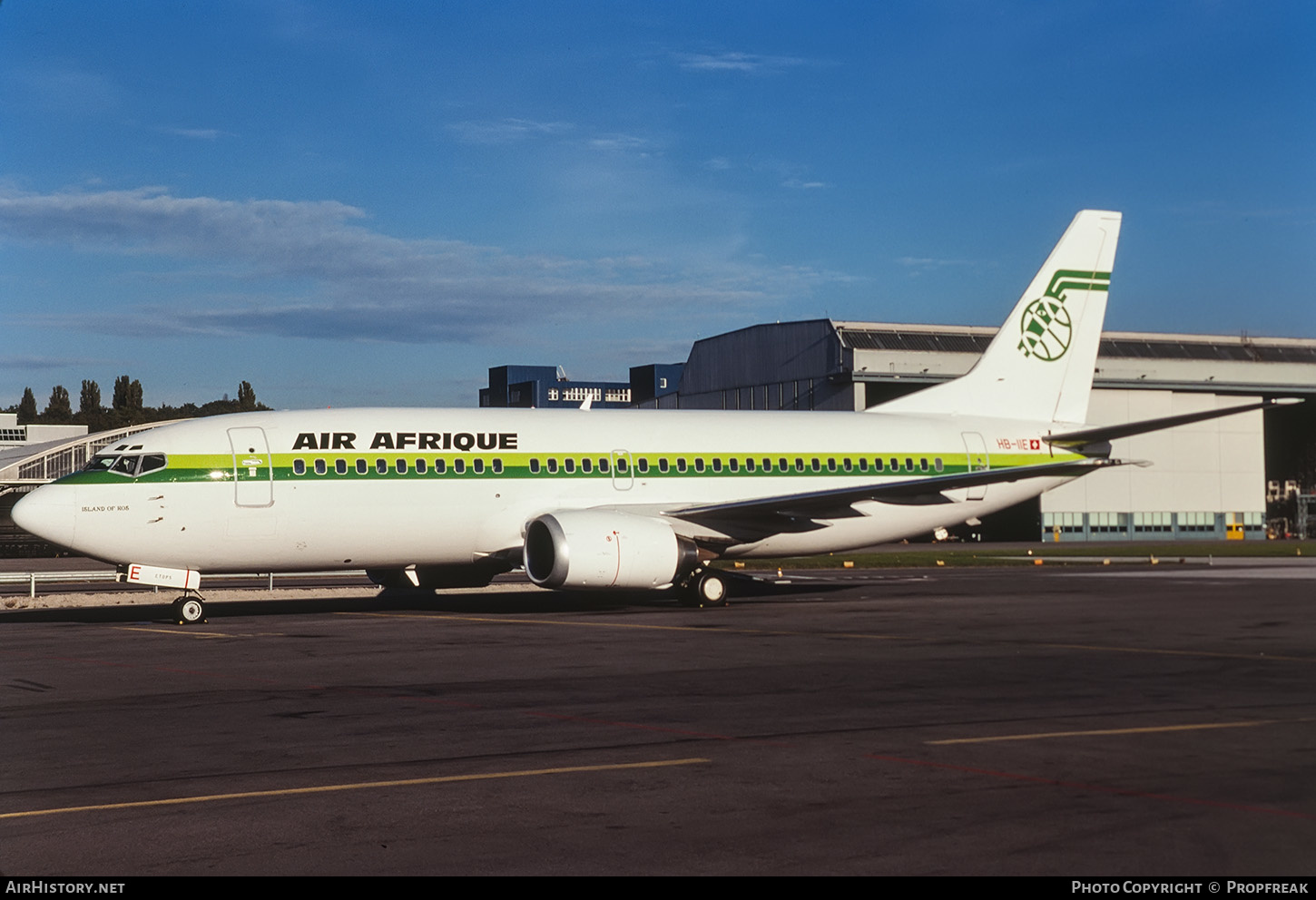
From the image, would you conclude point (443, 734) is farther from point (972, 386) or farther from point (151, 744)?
point (972, 386)

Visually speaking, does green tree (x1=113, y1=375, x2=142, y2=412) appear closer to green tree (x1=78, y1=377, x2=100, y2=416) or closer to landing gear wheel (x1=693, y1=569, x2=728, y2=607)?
green tree (x1=78, y1=377, x2=100, y2=416)

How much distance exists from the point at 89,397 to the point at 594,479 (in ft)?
424

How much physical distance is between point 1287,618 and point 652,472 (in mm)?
13245

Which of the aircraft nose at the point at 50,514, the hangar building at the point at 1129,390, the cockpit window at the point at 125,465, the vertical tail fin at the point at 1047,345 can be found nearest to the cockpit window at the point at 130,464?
the cockpit window at the point at 125,465

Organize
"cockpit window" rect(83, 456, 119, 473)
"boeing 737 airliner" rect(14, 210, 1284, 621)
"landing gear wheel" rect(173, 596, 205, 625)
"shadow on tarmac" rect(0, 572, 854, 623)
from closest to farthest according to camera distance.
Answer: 1. "landing gear wheel" rect(173, 596, 205, 625)
2. "cockpit window" rect(83, 456, 119, 473)
3. "boeing 737 airliner" rect(14, 210, 1284, 621)
4. "shadow on tarmac" rect(0, 572, 854, 623)

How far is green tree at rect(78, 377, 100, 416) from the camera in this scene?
14125 centimetres

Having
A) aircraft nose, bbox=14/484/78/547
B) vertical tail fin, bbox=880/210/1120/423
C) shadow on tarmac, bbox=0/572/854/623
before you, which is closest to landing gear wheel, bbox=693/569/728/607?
shadow on tarmac, bbox=0/572/854/623

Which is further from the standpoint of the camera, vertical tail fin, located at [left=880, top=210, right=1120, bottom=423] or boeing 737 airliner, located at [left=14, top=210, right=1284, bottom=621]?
vertical tail fin, located at [left=880, top=210, right=1120, bottom=423]

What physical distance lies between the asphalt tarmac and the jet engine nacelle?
118 inches

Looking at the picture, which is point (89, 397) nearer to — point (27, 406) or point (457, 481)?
→ point (27, 406)

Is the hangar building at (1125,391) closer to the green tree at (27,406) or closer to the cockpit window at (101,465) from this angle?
the cockpit window at (101,465)

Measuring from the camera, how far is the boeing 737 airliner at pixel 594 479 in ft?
82.1

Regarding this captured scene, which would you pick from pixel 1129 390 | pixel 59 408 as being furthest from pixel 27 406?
pixel 1129 390


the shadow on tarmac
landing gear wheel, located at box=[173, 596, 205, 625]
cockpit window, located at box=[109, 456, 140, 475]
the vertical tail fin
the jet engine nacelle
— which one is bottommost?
the shadow on tarmac
